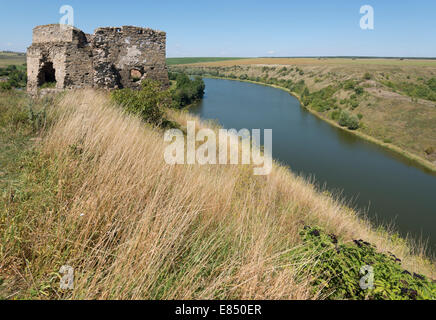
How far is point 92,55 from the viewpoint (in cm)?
895

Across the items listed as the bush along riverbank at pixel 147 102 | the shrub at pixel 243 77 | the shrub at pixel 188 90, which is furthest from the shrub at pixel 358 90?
the shrub at pixel 243 77

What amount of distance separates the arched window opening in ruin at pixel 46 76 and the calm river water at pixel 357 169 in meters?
12.5

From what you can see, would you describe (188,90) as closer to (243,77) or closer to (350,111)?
(350,111)

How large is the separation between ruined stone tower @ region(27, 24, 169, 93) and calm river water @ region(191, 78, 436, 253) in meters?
9.76

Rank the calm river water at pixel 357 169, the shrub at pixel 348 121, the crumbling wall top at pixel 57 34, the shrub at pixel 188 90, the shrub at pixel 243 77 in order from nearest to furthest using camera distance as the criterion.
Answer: the crumbling wall top at pixel 57 34, the calm river water at pixel 357 169, the shrub at pixel 348 121, the shrub at pixel 188 90, the shrub at pixel 243 77

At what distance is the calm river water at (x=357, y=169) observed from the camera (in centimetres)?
1227

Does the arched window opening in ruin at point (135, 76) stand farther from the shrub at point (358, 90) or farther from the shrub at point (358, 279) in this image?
the shrub at point (358, 90)

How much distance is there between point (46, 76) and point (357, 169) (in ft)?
64.0

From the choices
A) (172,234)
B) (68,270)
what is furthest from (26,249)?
(172,234)

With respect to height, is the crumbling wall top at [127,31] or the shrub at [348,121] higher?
the crumbling wall top at [127,31]

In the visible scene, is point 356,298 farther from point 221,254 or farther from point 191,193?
point 191,193

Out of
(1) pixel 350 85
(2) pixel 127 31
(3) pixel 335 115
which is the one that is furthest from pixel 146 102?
(1) pixel 350 85

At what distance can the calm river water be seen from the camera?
12266 mm

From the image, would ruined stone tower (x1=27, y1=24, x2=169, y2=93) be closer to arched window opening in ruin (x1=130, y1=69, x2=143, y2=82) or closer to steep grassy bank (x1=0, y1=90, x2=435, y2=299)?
arched window opening in ruin (x1=130, y1=69, x2=143, y2=82)
